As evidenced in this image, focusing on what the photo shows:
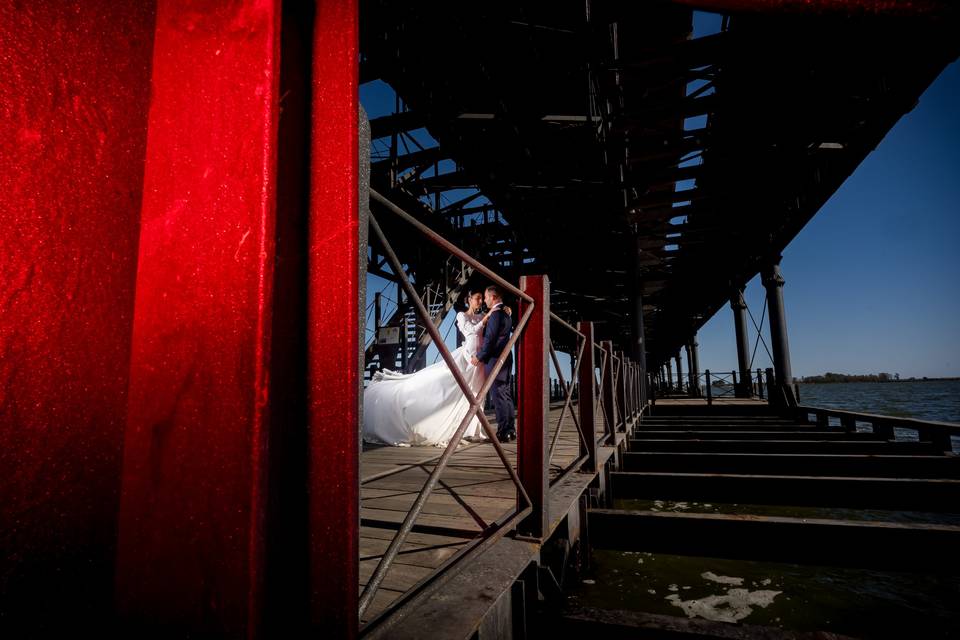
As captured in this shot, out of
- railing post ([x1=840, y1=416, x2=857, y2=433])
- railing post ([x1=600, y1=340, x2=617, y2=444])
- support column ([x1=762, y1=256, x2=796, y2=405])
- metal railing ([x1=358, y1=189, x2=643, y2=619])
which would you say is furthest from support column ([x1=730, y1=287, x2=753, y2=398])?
metal railing ([x1=358, y1=189, x2=643, y2=619])

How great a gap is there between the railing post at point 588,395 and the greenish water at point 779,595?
3.27 ft

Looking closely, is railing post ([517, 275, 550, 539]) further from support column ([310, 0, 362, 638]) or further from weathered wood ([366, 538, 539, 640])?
support column ([310, 0, 362, 638])

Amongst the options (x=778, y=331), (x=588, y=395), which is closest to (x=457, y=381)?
(x=588, y=395)

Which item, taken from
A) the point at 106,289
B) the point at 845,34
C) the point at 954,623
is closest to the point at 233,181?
the point at 106,289

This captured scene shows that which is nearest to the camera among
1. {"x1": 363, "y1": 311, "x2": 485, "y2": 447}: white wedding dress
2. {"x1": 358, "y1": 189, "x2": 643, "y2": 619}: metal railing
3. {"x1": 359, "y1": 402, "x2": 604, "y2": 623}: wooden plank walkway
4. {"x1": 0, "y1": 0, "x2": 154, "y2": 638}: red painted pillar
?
{"x1": 0, "y1": 0, "x2": 154, "y2": 638}: red painted pillar

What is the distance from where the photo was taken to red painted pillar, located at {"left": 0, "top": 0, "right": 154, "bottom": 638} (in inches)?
22.2

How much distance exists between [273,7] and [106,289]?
53 centimetres

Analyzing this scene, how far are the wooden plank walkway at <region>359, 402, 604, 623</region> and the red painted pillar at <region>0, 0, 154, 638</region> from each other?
95 centimetres

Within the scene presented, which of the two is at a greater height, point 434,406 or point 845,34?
point 845,34

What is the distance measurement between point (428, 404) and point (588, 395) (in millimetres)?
2700

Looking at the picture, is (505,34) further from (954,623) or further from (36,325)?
(954,623)

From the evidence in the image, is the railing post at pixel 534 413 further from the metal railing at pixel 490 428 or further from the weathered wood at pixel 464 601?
the weathered wood at pixel 464 601

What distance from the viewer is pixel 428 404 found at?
5965 millimetres

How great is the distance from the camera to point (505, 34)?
5.90 metres
